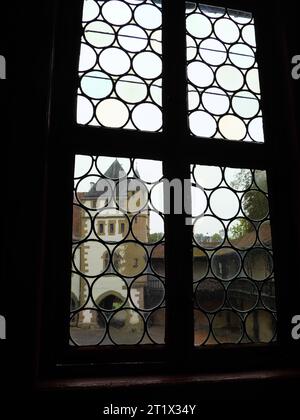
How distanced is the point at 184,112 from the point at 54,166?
0.60 m

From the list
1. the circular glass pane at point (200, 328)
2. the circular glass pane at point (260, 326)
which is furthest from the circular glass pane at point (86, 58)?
the circular glass pane at point (260, 326)

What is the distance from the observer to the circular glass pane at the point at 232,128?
1.42 meters

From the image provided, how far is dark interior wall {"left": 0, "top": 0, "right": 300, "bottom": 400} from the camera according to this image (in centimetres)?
97

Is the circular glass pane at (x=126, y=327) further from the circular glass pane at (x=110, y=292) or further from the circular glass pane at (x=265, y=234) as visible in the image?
the circular glass pane at (x=265, y=234)

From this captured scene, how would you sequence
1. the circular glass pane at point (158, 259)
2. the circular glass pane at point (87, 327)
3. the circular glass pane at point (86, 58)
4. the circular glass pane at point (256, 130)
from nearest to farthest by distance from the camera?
the circular glass pane at point (87, 327), the circular glass pane at point (158, 259), the circular glass pane at point (86, 58), the circular glass pane at point (256, 130)

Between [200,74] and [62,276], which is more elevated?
[200,74]

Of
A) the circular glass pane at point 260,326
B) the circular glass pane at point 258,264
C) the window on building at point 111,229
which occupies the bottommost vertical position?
the circular glass pane at point 260,326

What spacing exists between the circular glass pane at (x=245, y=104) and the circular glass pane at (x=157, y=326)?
0.96 m

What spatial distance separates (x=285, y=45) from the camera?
1.45 meters

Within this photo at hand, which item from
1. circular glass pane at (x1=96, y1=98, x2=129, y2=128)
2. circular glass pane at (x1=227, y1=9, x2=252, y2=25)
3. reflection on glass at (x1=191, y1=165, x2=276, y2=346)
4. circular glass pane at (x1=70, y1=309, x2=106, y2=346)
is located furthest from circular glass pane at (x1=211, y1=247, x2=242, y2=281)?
circular glass pane at (x1=227, y1=9, x2=252, y2=25)

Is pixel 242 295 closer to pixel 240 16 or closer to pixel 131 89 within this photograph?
pixel 131 89
